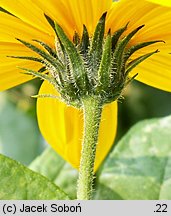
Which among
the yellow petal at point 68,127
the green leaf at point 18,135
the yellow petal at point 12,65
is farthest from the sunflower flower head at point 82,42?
the green leaf at point 18,135

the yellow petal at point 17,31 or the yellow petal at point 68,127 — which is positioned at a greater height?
the yellow petal at point 17,31

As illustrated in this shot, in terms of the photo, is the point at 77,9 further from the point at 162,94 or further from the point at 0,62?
the point at 162,94

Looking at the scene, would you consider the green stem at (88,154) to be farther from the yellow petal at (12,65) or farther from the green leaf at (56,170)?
the green leaf at (56,170)

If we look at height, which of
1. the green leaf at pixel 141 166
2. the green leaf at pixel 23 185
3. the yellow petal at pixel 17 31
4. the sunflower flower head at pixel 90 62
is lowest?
the green leaf at pixel 141 166

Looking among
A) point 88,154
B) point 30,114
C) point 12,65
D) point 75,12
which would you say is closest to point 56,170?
point 30,114

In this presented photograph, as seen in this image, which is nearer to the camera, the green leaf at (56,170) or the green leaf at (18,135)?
the green leaf at (56,170)

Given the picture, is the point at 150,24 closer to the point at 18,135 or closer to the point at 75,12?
the point at 75,12
